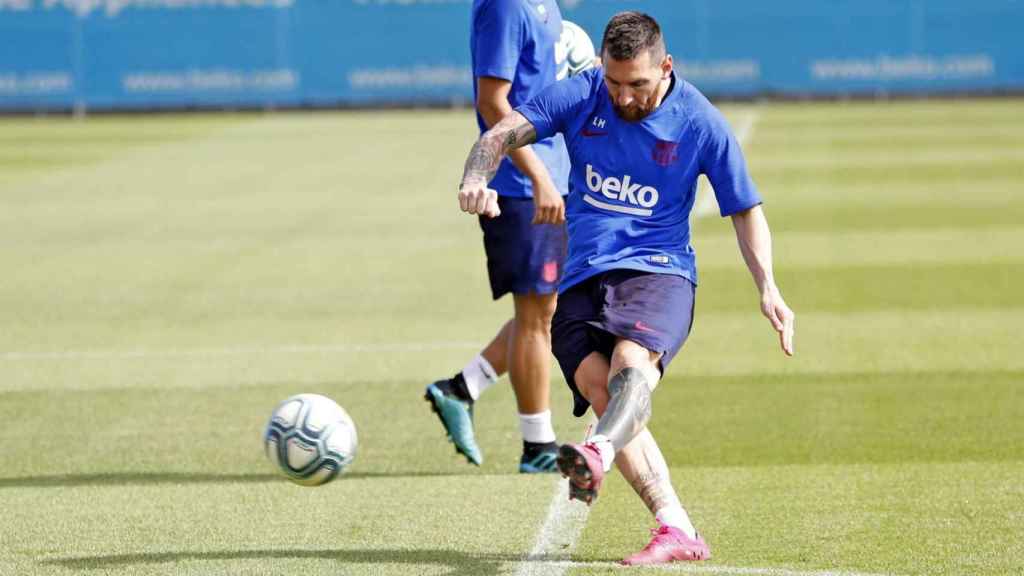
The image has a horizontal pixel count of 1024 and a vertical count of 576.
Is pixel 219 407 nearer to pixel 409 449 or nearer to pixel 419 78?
pixel 409 449

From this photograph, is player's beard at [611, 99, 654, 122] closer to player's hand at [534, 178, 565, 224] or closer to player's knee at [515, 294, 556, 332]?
player's hand at [534, 178, 565, 224]

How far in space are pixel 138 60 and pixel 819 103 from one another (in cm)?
1424

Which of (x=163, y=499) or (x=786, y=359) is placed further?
(x=786, y=359)

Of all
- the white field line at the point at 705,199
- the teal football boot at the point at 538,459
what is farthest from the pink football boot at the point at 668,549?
the white field line at the point at 705,199

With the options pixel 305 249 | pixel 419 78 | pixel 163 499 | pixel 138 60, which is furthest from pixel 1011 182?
pixel 138 60

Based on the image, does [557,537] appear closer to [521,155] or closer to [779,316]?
[779,316]

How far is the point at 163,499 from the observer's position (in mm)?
7238

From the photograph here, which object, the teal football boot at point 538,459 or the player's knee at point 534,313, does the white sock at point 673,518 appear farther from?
the player's knee at point 534,313

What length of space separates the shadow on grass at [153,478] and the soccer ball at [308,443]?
1.19 metres

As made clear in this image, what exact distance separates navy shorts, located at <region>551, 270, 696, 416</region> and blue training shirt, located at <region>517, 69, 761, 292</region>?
50mm

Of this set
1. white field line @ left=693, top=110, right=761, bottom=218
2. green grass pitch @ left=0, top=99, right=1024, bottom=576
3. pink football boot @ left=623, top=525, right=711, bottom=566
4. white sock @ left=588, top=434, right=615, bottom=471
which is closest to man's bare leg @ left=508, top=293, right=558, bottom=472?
green grass pitch @ left=0, top=99, right=1024, bottom=576

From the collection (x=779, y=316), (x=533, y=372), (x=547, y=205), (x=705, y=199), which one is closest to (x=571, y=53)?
(x=547, y=205)

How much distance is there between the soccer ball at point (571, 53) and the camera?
25.7 ft

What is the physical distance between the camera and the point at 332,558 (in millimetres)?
6176
